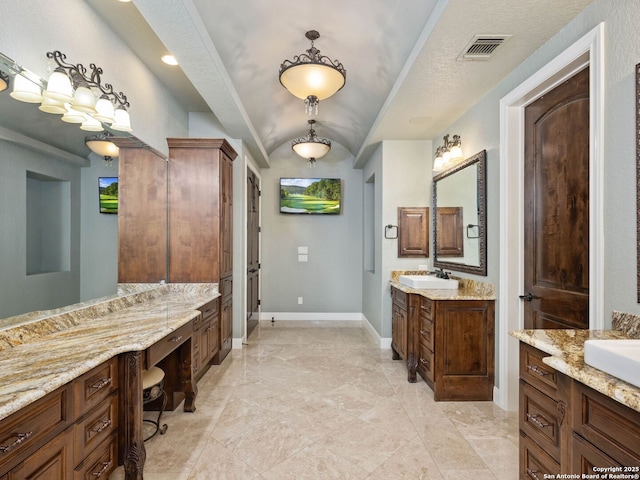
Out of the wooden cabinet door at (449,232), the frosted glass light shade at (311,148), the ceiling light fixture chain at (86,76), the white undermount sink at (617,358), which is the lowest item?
the white undermount sink at (617,358)

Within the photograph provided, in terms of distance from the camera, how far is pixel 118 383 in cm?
177

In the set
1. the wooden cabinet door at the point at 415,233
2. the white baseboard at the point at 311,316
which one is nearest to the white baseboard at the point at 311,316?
the white baseboard at the point at 311,316

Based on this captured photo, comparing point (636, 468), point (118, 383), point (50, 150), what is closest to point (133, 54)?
point (50, 150)

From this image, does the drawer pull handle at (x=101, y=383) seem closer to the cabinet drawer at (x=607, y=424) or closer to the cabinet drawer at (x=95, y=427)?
the cabinet drawer at (x=95, y=427)

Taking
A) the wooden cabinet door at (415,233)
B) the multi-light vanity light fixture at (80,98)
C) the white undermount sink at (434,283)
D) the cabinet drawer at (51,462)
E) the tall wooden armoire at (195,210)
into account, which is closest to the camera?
the cabinet drawer at (51,462)

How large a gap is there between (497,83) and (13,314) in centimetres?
363

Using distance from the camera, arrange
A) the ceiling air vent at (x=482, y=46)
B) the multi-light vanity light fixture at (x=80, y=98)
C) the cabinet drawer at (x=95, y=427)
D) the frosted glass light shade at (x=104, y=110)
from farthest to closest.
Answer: the frosted glass light shade at (x=104, y=110)
the ceiling air vent at (x=482, y=46)
the multi-light vanity light fixture at (x=80, y=98)
the cabinet drawer at (x=95, y=427)

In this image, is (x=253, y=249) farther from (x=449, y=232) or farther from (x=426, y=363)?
(x=426, y=363)

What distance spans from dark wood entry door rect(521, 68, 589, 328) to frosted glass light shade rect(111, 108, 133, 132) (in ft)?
10.1

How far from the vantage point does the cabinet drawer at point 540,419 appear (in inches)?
55.9

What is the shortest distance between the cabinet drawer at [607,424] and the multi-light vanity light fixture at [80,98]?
282 cm

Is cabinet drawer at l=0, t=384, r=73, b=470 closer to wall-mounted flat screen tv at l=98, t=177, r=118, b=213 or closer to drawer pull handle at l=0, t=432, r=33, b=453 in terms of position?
drawer pull handle at l=0, t=432, r=33, b=453

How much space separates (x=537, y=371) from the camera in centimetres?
156

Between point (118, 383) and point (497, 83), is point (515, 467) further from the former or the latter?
point (497, 83)
